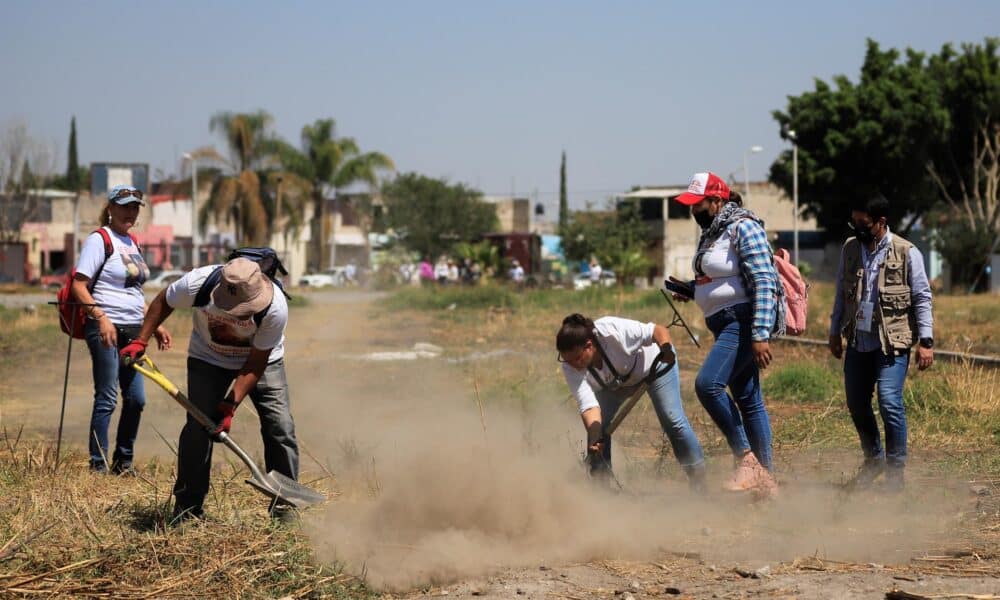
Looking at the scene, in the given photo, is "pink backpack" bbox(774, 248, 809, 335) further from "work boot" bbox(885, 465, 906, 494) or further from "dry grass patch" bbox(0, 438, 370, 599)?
"dry grass patch" bbox(0, 438, 370, 599)

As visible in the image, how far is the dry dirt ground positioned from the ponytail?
655mm

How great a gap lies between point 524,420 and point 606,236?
48137mm

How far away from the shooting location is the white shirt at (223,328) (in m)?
5.03

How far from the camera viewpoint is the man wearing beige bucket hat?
16.0 ft

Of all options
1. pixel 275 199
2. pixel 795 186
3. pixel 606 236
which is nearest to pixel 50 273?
pixel 275 199

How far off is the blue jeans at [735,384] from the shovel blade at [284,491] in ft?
6.84

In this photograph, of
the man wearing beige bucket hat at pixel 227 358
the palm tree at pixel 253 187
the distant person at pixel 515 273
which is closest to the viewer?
the man wearing beige bucket hat at pixel 227 358

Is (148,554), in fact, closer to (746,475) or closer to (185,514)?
(185,514)

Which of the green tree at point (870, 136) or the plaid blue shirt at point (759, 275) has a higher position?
the green tree at point (870, 136)

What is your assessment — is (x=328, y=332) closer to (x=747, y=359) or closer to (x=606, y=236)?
(x=747, y=359)

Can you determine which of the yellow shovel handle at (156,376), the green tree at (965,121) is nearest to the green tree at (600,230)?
the green tree at (965,121)

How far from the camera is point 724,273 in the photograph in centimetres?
594

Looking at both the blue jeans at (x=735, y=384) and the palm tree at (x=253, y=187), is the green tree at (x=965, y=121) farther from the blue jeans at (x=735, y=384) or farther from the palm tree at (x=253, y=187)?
the blue jeans at (x=735, y=384)

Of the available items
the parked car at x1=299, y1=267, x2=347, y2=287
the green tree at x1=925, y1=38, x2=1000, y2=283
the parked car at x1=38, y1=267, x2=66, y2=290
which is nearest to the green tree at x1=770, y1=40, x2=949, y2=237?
the green tree at x1=925, y1=38, x2=1000, y2=283
